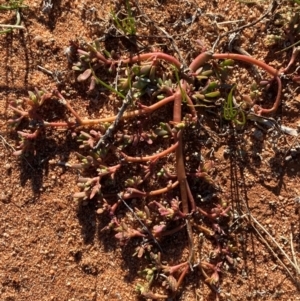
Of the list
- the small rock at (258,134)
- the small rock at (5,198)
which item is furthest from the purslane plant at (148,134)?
the small rock at (5,198)

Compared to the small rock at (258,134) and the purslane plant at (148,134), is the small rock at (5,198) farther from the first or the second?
the small rock at (258,134)

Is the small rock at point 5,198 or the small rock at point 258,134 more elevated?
the small rock at point 258,134

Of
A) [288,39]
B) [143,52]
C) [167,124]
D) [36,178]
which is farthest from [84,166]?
[288,39]

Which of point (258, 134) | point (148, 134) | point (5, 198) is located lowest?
point (5, 198)

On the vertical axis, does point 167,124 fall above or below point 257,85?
below

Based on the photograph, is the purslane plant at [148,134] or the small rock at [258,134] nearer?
the purslane plant at [148,134]

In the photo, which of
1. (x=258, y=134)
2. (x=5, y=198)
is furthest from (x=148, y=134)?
(x=5, y=198)

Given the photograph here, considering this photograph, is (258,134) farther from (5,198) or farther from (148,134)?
(5,198)

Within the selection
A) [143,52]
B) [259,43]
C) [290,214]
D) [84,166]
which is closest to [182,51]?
[143,52]

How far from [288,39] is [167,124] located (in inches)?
43.1

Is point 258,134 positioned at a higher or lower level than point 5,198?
higher

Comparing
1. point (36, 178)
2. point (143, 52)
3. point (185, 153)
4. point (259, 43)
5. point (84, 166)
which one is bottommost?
point (36, 178)

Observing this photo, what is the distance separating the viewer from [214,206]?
4.14m

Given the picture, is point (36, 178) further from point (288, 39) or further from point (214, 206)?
point (288, 39)
